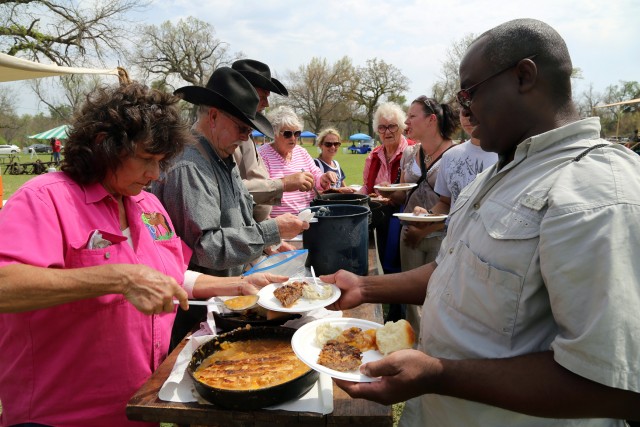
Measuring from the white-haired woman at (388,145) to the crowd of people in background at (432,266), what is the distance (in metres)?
3.29

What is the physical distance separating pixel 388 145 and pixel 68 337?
188 inches

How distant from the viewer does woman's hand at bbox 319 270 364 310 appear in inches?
83.0

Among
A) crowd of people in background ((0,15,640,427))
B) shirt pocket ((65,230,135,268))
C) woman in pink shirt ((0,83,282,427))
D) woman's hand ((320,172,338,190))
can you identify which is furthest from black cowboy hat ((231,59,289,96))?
shirt pocket ((65,230,135,268))

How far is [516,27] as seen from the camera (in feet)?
4.06

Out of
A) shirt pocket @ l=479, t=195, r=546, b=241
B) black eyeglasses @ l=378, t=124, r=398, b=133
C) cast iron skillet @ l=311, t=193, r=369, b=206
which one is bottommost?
cast iron skillet @ l=311, t=193, r=369, b=206

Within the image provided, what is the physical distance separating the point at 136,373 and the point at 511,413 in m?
1.46

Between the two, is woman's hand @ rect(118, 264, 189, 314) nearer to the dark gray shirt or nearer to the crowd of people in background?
the crowd of people in background

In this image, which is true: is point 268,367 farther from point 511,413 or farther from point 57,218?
point 57,218

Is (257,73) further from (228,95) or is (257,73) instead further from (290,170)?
(290,170)

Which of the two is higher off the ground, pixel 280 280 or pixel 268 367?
pixel 280 280

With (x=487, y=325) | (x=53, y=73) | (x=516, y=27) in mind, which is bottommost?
(x=487, y=325)

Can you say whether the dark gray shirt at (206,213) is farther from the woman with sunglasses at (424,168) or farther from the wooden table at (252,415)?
the woman with sunglasses at (424,168)

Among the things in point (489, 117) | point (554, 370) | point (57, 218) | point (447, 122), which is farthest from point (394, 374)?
point (447, 122)

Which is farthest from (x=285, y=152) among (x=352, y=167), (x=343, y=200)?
(x=352, y=167)
